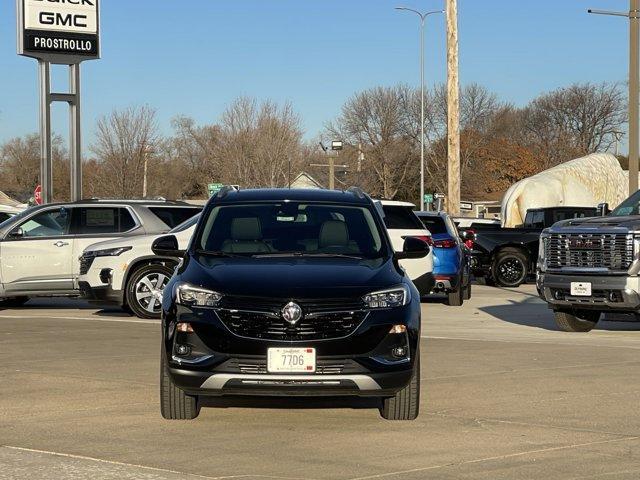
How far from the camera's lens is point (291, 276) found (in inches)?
340

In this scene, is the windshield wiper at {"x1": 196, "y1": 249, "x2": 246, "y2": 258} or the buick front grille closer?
the buick front grille

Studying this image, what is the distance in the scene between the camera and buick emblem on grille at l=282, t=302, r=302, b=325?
325 inches

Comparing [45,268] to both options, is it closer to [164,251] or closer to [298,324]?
[164,251]

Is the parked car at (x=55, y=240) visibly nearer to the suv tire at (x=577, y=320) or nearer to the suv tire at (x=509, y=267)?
the suv tire at (x=577, y=320)

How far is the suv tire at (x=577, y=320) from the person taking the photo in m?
16.5

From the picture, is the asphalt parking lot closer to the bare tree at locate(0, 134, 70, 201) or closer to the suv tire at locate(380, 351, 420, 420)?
the suv tire at locate(380, 351, 420, 420)

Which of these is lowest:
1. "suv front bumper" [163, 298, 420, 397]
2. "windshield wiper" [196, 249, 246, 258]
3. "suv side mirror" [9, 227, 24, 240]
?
"suv front bumper" [163, 298, 420, 397]

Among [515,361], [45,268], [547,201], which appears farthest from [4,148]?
[515,361]

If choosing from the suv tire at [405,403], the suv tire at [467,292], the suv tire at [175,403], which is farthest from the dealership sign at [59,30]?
the suv tire at [405,403]

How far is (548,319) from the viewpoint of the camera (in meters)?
18.8

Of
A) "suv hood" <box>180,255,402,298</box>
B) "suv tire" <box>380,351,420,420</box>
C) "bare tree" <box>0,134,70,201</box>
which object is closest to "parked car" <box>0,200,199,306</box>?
"suv hood" <box>180,255,402,298</box>

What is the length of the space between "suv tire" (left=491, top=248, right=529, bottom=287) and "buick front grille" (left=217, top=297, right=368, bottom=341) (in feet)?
65.5

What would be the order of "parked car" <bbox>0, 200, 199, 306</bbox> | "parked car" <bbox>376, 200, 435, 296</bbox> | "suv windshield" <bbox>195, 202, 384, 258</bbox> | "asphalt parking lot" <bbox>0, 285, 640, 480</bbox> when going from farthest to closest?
"parked car" <bbox>0, 200, 199, 306</bbox>
"parked car" <bbox>376, 200, 435, 296</bbox>
"suv windshield" <bbox>195, 202, 384, 258</bbox>
"asphalt parking lot" <bbox>0, 285, 640, 480</bbox>

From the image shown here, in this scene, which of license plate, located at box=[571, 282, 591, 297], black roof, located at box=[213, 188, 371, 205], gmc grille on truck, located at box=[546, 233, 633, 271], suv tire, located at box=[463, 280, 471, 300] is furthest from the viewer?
suv tire, located at box=[463, 280, 471, 300]
